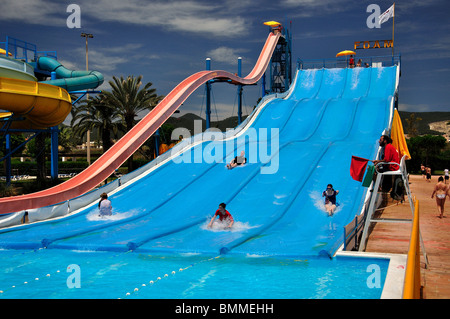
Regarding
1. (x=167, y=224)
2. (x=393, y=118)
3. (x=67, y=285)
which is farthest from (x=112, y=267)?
(x=393, y=118)

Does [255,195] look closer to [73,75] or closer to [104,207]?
[104,207]

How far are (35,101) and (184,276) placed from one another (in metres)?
11.0

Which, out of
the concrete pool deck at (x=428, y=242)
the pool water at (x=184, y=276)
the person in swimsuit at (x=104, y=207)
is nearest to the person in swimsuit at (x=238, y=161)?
the concrete pool deck at (x=428, y=242)

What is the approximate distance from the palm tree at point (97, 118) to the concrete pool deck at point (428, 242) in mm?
21845

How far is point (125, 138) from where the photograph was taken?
702 inches

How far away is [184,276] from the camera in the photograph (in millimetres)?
7938

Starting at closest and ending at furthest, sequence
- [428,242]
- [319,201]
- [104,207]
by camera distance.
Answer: [428,242] < [104,207] < [319,201]

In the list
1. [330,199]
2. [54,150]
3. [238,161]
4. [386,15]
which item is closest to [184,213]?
[330,199]

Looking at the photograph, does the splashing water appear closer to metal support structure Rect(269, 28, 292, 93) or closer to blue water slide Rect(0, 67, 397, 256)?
blue water slide Rect(0, 67, 397, 256)

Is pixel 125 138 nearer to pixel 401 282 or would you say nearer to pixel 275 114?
pixel 275 114

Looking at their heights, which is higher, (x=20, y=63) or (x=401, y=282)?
(x=20, y=63)

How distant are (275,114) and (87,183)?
37.4 ft

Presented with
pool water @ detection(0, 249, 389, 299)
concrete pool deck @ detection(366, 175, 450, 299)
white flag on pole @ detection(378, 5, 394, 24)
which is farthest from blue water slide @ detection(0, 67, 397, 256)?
white flag on pole @ detection(378, 5, 394, 24)

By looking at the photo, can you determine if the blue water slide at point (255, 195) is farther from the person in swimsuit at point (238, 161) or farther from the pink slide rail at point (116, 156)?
the pink slide rail at point (116, 156)
